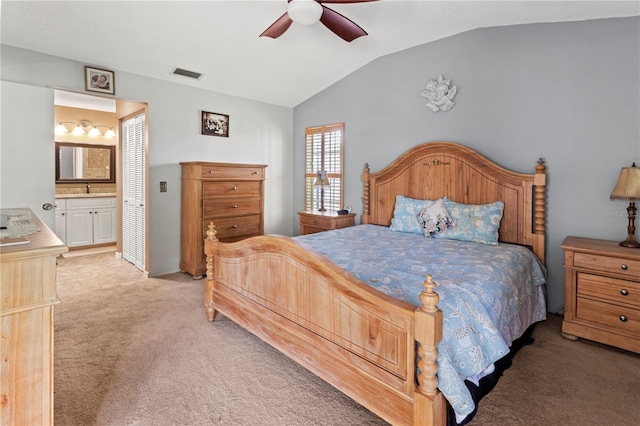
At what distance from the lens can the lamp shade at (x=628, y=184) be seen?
8.34 feet

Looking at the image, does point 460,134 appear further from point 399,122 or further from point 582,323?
point 582,323

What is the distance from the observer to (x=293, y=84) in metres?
4.81

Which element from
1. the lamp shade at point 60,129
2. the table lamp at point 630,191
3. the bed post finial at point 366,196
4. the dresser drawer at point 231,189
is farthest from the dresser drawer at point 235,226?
the table lamp at point 630,191

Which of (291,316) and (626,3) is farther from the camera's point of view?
(626,3)

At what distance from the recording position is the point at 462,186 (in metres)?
3.60

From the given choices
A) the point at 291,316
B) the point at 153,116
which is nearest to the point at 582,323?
the point at 291,316

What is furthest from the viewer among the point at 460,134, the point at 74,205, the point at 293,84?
the point at 74,205

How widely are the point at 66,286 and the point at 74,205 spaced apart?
2.15 meters

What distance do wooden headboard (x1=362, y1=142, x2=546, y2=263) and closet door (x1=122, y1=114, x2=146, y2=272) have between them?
9.54ft

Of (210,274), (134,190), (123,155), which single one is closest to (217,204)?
(134,190)

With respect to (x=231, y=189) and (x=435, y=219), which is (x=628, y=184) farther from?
(x=231, y=189)

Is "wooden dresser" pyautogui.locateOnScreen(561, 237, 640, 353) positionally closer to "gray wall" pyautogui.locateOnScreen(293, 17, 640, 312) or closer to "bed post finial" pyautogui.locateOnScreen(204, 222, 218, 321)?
"gray wall" pyautogui.locateOnScreen(293, 17, 640, 312)

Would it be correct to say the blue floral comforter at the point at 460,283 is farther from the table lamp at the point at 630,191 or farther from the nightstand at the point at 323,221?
the nightstand at the point at 323,221

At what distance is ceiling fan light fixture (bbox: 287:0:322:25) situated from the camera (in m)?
2.25
